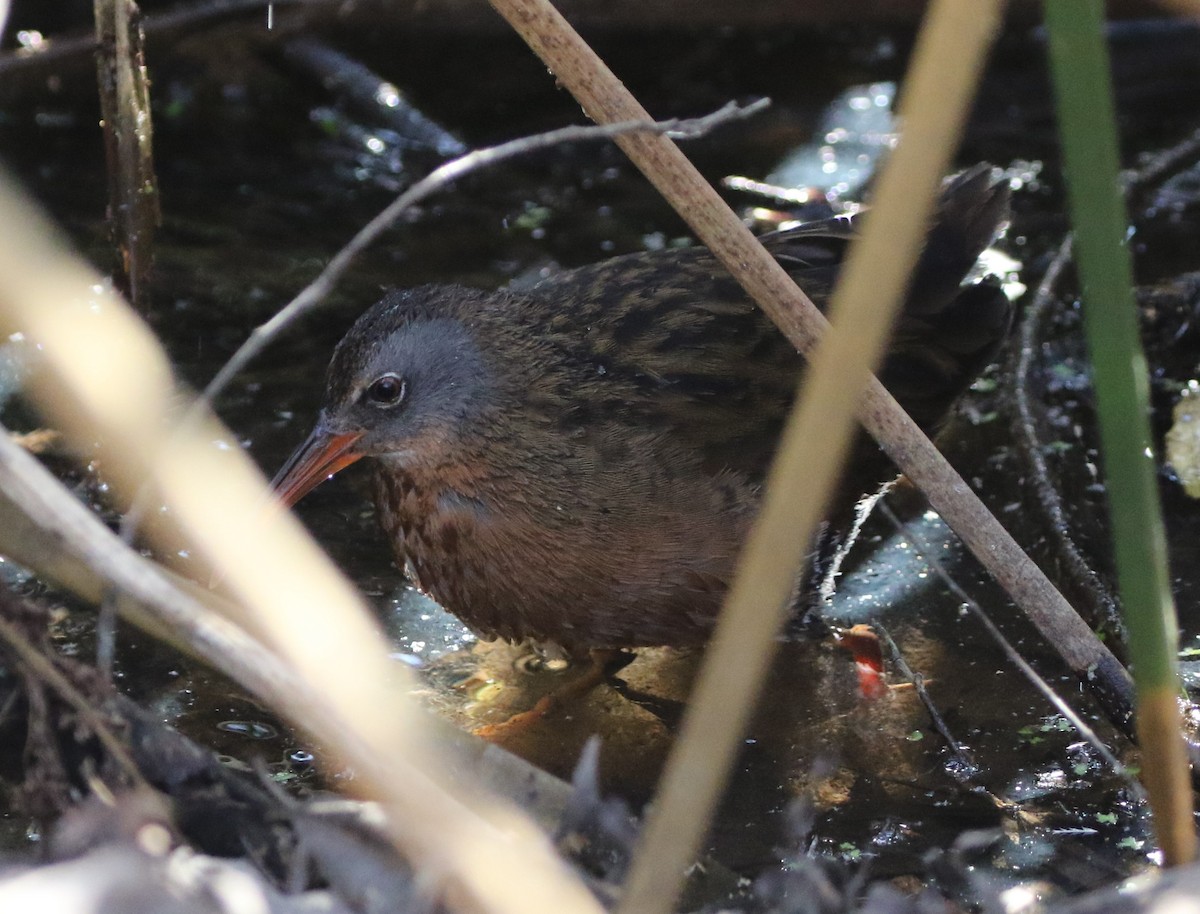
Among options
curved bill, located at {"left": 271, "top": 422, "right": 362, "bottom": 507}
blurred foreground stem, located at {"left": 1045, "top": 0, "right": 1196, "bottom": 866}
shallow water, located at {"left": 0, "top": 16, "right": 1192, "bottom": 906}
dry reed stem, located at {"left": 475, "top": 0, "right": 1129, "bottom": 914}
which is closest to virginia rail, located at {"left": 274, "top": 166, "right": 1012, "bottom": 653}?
curved bill, located at {"left": 271, "top": 422, "right": 362, "bottom": 507}

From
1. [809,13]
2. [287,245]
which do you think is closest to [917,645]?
[287,245]

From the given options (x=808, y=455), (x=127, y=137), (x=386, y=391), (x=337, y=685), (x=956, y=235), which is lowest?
(x=337, y=685)

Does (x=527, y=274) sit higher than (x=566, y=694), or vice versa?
(x=527, y=274)

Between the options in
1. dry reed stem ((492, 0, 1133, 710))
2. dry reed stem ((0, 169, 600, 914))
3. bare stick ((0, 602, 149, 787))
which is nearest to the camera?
dry reed stem ((0, 169, 600, 914))

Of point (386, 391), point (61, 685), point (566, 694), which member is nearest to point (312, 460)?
point (386, 391)

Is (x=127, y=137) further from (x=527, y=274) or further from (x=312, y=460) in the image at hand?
(x=527, y=274)

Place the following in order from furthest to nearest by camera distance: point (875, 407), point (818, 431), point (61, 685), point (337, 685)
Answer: point (875, 407), point (61, 685), point (337, 685), point (818, 431)

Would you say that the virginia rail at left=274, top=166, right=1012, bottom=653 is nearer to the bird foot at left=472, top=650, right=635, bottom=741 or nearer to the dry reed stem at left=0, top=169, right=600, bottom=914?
the bird foot at left=472, top=650, right=635, bottom=741
